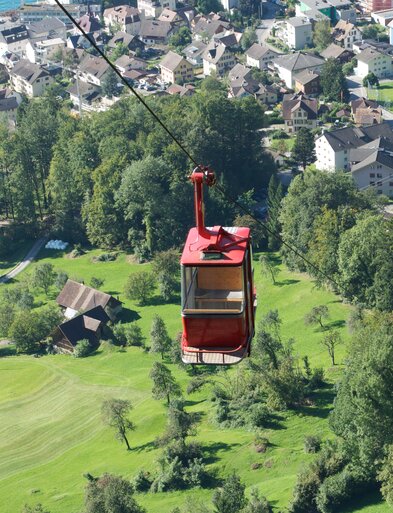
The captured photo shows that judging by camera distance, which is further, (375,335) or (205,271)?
(375,335)

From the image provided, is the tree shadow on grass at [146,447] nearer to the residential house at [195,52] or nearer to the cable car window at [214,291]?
the cable car window at [214,291]

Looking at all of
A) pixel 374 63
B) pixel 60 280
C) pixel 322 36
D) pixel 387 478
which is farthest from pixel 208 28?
pixel 387 478

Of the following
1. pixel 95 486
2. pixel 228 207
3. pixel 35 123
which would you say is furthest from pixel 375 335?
pixel 35 123

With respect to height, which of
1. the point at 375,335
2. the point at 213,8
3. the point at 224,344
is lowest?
the point at 213,8

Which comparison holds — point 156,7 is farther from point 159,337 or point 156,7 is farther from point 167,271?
point 159,337

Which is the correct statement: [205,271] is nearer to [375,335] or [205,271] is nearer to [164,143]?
[375,335]

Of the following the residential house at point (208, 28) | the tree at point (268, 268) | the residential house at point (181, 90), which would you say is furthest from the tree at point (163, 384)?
the residential house at point (208, 28)

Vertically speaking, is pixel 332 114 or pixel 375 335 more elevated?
pixel 375 335
